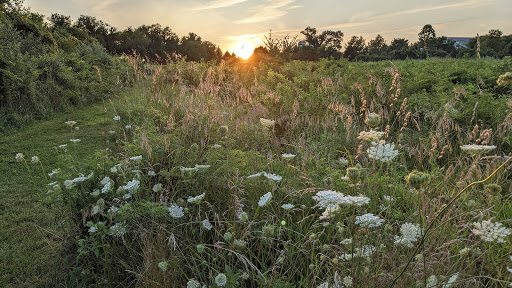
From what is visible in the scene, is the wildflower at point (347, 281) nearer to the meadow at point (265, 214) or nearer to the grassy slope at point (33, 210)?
the meadow at point (265, 214)

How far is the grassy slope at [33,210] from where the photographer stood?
2260 mm

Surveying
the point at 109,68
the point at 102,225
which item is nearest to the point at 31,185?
the point at 102,225

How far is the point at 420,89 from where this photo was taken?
5.52 metres

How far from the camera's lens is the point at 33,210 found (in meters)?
3.08

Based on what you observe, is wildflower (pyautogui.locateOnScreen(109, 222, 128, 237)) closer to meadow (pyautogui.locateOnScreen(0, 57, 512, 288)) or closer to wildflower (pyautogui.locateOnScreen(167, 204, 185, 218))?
meadow (pyautogui.locateOnScreen(0, 57, 512, 288))

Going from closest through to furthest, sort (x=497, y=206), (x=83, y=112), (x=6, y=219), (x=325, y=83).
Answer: (x=497, y=206) → (x=6, y=219) → (x=325, y=83) → (x=83, y=112)

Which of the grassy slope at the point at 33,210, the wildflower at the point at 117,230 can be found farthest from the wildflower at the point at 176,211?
the grassy slope at the point at 33,210

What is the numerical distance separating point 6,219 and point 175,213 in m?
2.00

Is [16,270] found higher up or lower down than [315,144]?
lower down

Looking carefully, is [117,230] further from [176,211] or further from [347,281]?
[347,281]

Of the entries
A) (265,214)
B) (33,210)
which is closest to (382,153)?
(265,214)

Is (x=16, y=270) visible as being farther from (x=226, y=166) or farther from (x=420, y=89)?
(x=420, y=89)

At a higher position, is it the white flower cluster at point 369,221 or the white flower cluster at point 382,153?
the white flower cluster at point 382,153

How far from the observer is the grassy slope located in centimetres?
226
